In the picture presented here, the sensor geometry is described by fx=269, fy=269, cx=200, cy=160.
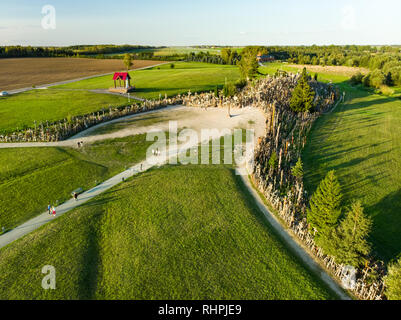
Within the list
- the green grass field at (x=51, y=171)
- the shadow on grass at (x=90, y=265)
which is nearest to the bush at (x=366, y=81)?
the green grass field at (x=51, y=171)

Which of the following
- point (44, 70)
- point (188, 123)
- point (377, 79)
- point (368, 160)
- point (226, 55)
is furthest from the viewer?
point (226, 55)

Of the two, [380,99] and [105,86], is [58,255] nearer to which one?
[105,86]

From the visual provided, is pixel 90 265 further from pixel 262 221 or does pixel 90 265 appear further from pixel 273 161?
pixel 273 161

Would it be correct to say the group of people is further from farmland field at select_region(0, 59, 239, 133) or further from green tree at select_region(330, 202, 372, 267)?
farmland field at select_region(0, 59, 239, 133)

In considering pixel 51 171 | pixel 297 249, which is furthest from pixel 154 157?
pixel 297 249

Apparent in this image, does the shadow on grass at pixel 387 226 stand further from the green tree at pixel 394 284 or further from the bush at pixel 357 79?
the bush at pixel 357 79

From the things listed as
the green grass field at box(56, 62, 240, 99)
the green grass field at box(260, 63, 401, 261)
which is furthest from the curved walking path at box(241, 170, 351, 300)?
the green grass field at box(56, 62, 240, 99)
